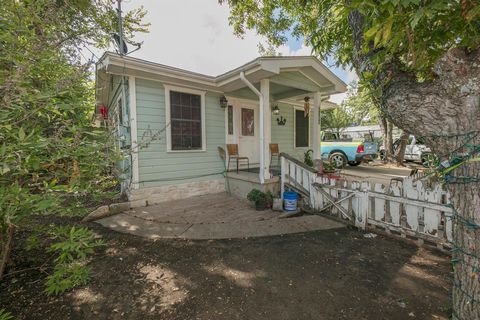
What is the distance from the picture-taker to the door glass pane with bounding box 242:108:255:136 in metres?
6.54

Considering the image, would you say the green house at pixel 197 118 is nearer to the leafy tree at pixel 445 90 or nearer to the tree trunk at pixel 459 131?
the leafy tree at pixel 445 90

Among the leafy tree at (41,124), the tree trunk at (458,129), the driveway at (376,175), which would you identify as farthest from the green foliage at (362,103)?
the driveway at (376,175)

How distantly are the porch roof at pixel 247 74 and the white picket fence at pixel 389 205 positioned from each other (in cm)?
223

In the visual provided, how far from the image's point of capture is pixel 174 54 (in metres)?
9.70

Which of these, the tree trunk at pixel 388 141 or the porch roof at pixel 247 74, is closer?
the porch roof at pixel 247 74

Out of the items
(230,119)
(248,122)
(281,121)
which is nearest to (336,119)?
(281,121)

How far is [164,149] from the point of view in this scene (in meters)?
5.03

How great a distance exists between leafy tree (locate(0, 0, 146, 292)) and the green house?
2.12 meters

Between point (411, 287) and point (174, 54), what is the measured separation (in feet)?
35.8

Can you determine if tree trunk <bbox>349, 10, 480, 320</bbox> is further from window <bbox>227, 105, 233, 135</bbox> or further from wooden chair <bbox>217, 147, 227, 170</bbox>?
window <bbox>227, 105, 233, 135</bbox>

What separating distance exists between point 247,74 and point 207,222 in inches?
124

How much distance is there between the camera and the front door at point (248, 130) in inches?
252

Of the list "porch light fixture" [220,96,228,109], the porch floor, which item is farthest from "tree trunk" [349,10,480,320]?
"porch light fixture" [220,96,228,109]

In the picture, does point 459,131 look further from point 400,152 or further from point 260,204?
point 400,152
